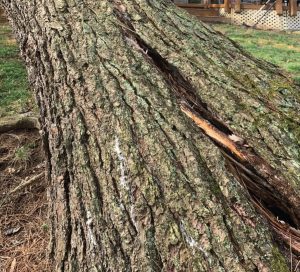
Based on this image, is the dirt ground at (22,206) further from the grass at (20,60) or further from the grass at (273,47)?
the grass at (273,47)

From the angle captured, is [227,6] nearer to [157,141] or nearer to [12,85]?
[12,85]

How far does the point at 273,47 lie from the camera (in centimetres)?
1409

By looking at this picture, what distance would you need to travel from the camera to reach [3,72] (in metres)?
7.57

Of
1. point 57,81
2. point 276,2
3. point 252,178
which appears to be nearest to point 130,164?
point 252,178

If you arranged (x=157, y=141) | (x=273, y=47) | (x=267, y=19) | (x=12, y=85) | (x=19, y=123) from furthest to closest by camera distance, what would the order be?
(x=267, y=19), (x=273, y=47), (x=12, y=85), (x=19, y=123), (x=157, y=141)

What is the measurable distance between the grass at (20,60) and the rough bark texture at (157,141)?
332cm

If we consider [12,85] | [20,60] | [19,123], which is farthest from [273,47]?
[19,123]

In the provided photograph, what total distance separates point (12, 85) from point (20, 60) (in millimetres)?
2009

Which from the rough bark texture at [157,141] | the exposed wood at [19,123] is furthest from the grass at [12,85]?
the rough bark texture at [157,141]

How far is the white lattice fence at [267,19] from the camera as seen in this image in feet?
68.6

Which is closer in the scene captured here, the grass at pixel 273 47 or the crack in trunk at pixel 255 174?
the crack in trunk at pixel 255 174

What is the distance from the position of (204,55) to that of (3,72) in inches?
234

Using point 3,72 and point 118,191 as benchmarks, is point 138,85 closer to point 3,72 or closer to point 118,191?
point 118,191

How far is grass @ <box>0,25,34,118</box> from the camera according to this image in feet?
18.8
